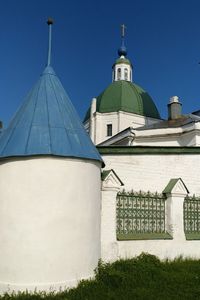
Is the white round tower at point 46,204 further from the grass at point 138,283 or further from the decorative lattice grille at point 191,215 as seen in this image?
the decorative lattice grille at point 191,215

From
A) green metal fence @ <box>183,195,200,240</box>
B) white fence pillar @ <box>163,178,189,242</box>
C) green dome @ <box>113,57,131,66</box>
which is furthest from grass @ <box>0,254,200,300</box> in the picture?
green dome @ <box>113,57,131,66</box>

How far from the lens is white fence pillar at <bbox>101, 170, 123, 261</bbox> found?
6785mm

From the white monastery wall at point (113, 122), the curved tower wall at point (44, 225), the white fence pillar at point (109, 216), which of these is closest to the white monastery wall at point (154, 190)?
the white fence pillar at point (109, 216)

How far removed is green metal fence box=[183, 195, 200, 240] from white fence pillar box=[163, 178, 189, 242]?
341 mm

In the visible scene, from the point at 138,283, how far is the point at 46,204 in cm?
220

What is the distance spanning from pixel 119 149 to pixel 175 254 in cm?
290

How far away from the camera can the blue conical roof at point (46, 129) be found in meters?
5.86

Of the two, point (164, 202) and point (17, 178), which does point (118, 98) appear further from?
point (17, 178)

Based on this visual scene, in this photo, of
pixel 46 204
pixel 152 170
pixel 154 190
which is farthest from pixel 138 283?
pixel 152 170

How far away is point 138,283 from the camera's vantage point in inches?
237

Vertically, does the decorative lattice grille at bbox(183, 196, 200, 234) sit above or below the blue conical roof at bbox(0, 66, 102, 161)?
below

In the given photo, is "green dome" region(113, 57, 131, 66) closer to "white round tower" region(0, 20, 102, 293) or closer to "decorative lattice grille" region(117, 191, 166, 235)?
"decorative lattice grille" region(117, 191, 166, 235)

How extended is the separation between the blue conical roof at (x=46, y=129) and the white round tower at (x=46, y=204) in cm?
2

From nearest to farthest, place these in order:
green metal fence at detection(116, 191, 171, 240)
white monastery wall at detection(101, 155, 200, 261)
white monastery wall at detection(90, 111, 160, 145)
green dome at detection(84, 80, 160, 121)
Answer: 1. white monastery wall at detection(101, 155, 200, 261)
2. green metal fence at detection(116, 191, 171, 240)
3. white monastery wall at detection(90, 111, 160, 145)
4. green dome at detection(84, 80, 160, 121)
